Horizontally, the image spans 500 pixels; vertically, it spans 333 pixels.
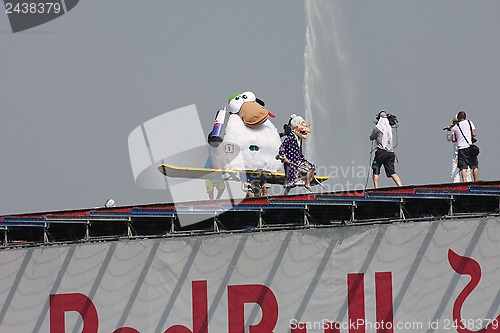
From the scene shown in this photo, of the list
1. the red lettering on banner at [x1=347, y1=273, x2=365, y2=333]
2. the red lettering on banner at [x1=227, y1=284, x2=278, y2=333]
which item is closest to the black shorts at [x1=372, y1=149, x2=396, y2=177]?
the red lettering on banner at [x1=347, y1=273, x2=365, y2=333]

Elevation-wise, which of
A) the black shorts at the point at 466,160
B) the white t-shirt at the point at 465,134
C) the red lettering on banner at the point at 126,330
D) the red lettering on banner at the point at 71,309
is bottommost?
the red lettering on banner at the point at 126,330

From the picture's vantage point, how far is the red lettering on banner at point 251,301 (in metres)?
34.7

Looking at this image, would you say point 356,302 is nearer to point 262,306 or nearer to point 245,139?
point 262,306

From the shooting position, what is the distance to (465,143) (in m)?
36.9

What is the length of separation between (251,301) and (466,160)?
650cm

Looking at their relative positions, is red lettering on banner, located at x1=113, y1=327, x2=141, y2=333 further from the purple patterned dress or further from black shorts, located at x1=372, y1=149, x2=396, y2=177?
black shorts, located at x1=372, y1=149, x2=396, y2=177

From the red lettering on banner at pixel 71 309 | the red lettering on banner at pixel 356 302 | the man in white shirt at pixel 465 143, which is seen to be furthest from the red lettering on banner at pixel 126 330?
the man in white shirt at pixel 465 143

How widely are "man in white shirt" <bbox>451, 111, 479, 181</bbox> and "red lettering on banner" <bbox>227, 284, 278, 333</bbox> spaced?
5.88 meters

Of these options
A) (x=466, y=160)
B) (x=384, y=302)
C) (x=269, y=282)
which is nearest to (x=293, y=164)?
(x=269, y=282)

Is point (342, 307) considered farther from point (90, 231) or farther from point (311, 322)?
point (90, 231)

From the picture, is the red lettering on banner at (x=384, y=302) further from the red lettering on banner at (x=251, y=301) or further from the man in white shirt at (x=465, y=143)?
the man in white shirt at (x=465, y=143)

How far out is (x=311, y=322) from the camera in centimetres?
3422

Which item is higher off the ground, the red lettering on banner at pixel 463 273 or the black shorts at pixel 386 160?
the black shorts at pixel 386 160

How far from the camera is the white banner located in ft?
108
